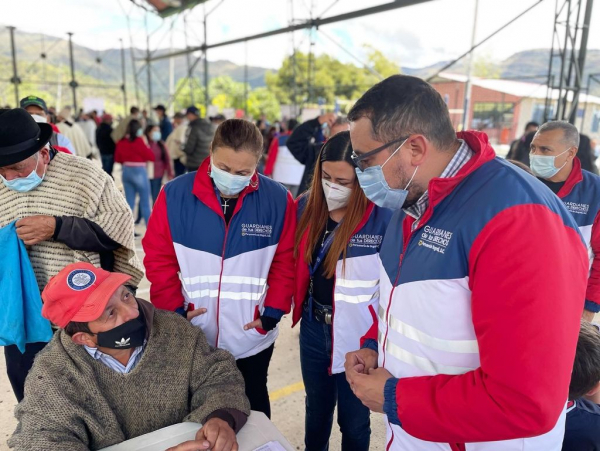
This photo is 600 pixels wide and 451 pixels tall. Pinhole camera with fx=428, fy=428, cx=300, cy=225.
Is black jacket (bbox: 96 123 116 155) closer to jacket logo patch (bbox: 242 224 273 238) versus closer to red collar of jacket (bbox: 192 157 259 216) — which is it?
red collar of jacket (bbox: 192 157 259 216)

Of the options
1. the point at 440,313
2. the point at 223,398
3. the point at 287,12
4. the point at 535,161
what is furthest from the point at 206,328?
the point at 287,12

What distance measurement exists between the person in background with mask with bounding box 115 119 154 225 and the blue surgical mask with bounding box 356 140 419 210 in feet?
16.9

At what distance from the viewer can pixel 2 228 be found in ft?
5.40

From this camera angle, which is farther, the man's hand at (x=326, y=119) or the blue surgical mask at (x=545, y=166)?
the man's hand at (x=326, y=119)

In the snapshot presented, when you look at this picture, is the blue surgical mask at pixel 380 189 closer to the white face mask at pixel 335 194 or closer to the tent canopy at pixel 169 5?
the white face mask at pixel 335 194

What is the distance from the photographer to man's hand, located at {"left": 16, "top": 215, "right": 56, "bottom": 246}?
1.62m

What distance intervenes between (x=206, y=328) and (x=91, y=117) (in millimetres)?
11805

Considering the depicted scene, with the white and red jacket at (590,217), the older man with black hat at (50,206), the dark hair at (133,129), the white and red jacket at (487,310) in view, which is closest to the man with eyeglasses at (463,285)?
the white and red jacket at (487,310)

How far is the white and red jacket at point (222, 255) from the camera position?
1.76 metres

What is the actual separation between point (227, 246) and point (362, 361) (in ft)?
2.52

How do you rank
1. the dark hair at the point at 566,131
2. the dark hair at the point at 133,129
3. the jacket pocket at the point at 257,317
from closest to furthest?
1. the jacket pocket at the point at 257,317
2. the dark hair at the point at 566,131
3. the dark hair at the point at 133,129

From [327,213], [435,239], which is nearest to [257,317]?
[327,213]

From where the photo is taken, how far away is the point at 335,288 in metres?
1.72

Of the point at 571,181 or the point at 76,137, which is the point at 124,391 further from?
the point at 76,137
